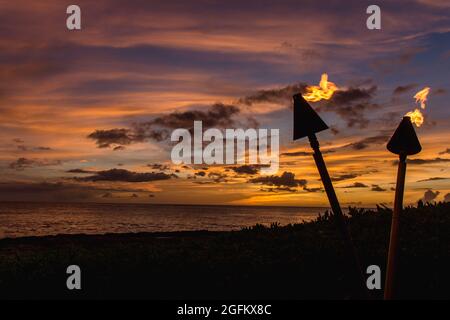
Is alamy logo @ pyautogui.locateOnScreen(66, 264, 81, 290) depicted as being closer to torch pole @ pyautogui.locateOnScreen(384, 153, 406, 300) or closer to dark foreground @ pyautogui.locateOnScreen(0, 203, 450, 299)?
dark foreground @ pyautogui.locateOnScreen(0, 203, 450, 299)

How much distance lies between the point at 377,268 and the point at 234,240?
12.9ft

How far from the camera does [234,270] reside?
1141cm

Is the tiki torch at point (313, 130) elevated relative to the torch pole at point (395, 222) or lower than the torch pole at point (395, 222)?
elevated

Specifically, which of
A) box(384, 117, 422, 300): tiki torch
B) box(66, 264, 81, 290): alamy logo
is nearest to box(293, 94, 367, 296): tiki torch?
box(384, 117, 422, 300): tiki torch

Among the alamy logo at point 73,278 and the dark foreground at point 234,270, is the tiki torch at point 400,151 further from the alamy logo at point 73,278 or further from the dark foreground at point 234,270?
the alamy logo at point 73,278

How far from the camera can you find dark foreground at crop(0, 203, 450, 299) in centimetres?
1130

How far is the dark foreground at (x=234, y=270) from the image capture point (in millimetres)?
11305

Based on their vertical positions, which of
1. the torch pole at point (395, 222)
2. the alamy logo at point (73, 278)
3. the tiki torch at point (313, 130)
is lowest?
the alamy logo at point (73, 278)

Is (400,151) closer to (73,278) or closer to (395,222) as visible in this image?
(395,222)

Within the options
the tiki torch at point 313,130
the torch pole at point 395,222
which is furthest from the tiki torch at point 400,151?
the tiki torch at point 313,130

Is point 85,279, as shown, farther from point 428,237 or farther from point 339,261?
point 428,237

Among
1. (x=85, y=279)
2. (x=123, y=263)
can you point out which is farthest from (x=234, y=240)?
(x=85, y=279)

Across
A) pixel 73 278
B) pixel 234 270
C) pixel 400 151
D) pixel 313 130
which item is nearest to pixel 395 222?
pixel 400 151
